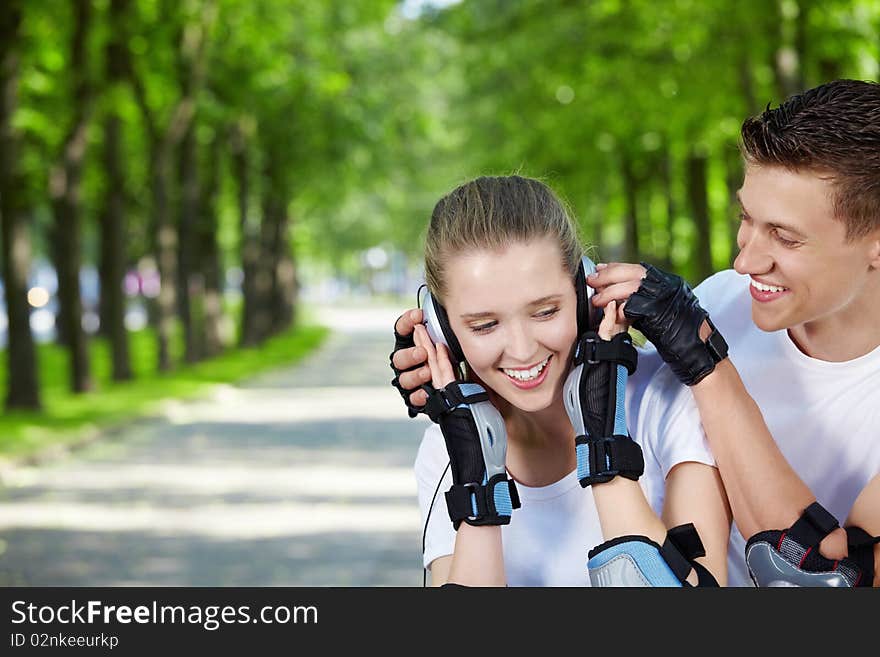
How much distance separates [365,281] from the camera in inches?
4806

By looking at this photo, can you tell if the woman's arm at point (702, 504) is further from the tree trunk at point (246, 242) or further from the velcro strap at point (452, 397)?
the tree trunk at point (246, 242)

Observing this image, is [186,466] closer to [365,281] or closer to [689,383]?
[689,383]

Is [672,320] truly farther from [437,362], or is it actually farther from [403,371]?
[403,371]

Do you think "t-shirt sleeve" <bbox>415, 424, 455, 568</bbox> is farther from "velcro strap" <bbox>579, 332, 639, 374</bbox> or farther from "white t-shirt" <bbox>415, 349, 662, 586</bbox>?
"velcro strap" <bbox>579, 332, 639, 374</bbox>

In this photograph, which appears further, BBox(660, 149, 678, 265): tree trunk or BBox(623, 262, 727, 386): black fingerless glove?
BBox(660, 149, 678, 265): tree trunk

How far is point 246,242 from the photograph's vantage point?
3369cm

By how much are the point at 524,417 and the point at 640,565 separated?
27.6 inches

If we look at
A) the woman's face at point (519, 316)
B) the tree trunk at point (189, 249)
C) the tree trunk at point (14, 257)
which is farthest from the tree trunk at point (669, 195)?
the woman's face at point (519, 316)

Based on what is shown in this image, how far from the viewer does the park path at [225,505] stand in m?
8.98

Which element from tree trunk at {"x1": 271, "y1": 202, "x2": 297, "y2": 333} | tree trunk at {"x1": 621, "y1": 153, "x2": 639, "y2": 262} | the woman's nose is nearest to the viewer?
the woman's nose

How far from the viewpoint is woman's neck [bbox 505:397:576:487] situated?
3.27 meters

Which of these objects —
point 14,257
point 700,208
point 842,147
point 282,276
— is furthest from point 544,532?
point 282,276

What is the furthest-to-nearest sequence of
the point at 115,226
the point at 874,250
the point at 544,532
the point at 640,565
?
the point at 115,226 < the point at 544,532 < the point at 874,250 < the point at 640,565

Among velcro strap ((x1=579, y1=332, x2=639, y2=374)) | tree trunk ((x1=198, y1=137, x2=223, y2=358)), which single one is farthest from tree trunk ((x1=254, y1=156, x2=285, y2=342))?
velcro strap ((x1=579, y1=332, x2=639, y2=374))
